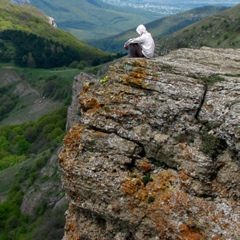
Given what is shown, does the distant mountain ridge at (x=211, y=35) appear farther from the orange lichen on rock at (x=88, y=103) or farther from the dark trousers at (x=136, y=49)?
the orange lichen on rock at (x=88, y=103)

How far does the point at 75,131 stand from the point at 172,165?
370 centimetres

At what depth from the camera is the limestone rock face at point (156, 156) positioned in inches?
459

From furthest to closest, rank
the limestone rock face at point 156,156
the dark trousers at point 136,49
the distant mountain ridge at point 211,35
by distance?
the distant mountain ridge at point 211,35 → the dark trousers at point 136,49 → the limestone rock face at point 156,156

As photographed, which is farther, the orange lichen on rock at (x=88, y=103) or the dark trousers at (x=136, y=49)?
the dark trousers at (x=136, y=49)

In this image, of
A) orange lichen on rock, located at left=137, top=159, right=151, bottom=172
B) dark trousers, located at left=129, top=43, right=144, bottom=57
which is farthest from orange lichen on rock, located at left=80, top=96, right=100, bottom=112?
dark trousers, located at left=129, top=43, right=144, bottom=57

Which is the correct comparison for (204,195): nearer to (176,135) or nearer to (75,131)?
(176,135)

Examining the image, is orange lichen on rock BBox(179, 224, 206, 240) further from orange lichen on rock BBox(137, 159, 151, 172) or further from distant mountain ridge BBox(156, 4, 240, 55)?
distant mountain ridge BBox(156, 4, 240, 55)

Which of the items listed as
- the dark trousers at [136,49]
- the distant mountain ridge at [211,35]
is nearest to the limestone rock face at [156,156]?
the dark trousers at [136,49]

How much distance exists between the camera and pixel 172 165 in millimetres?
12555

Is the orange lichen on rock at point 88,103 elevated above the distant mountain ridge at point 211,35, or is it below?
above

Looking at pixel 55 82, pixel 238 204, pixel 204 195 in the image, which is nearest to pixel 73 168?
pixel 204 195

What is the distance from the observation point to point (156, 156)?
12.9m

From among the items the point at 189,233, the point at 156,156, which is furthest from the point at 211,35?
the point at 189,233

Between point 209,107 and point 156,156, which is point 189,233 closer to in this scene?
point 156,156
